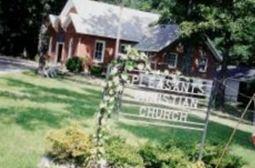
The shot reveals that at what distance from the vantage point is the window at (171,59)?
4852cm

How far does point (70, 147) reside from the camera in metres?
9.95

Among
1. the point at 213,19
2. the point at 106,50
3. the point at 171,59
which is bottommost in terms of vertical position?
the point at 171,59

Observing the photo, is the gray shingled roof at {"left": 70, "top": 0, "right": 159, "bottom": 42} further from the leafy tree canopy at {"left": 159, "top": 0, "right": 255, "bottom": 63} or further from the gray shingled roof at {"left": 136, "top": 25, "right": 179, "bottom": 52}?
the leafy tree canopy at {"left": 159, "top": 0, "right": 255, "bottom": 63}

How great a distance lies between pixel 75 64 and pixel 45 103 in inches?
974

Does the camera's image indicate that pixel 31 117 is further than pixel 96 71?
No

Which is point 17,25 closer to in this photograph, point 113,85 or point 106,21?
point 106,21

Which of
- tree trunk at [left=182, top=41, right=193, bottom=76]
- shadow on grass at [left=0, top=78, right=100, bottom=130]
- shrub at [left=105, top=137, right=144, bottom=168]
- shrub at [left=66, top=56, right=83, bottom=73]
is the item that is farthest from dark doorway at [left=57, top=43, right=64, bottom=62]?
shrub at [left=105, top=137, right=144, bottom=168]

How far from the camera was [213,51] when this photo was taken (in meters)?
49.1

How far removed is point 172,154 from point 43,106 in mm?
10676

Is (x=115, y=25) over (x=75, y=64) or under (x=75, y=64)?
over

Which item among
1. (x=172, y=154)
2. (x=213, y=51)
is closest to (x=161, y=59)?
(x=213, y=51)

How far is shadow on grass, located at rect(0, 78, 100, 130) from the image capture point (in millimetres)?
16828

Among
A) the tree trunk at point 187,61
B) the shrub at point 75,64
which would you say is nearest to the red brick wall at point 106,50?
the shrub at point 75,64

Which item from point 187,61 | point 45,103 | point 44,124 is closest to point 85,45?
point 187,61
